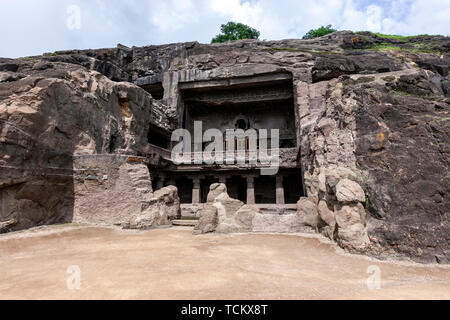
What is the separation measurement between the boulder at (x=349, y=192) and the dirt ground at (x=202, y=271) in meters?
0.92

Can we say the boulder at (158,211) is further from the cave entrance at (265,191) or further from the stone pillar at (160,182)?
the cave entrance at (265,191)

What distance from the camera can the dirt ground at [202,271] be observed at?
213cm

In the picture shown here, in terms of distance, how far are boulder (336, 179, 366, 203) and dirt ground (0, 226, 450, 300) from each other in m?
0.92

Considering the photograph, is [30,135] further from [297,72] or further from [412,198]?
[297,72]

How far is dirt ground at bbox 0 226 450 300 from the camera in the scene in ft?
6.99

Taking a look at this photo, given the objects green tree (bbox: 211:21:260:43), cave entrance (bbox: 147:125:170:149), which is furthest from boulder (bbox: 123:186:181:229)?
green tree (bbox: 211:21:260:43)

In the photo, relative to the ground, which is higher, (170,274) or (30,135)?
(30,135)

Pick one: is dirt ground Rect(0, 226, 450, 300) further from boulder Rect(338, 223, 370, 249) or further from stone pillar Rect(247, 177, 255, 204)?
stone pillar Rect(247, 177, 255, 204)

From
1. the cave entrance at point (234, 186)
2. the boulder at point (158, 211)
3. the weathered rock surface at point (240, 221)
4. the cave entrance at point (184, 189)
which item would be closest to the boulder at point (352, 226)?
the weathered rock surface at point (240, 221)

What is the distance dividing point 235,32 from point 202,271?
38.2 m

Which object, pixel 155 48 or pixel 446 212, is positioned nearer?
pixel 446 212

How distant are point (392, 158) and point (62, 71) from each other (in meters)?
10.5

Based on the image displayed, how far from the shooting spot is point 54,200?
22.5 ft
